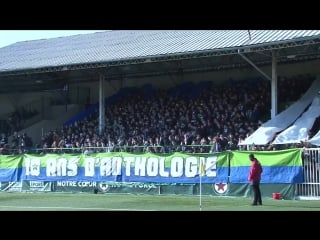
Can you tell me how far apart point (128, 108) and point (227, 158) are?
16.2 meters

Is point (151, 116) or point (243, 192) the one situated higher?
point (151, 116)

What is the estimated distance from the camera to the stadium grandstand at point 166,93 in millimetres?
29781

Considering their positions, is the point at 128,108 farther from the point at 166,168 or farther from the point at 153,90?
the point at 166,168

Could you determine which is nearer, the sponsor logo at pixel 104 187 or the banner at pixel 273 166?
the banner at pixel 273 166

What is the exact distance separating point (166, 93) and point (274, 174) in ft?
58.8

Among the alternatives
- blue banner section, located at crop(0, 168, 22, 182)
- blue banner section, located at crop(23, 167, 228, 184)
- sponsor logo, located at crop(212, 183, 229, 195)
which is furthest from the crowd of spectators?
blue banner section, located at crop(0, 168, 22, 182)

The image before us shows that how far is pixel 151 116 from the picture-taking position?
38.5 m

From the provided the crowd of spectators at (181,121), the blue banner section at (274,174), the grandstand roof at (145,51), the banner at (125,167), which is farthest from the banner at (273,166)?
the grandstand roof at (145,51)

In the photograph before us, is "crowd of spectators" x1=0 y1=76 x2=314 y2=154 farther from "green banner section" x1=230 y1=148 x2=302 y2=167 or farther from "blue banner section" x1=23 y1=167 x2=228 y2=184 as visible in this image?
"green banner section" x1=230 y1=148 x2=302 y2=167

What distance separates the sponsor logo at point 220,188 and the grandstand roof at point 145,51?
6977 mm

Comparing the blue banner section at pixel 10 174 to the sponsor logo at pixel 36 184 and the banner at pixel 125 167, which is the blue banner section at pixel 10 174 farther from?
the sponsor logo at pixel 36 184

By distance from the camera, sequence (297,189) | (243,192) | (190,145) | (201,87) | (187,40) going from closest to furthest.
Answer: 1. (297,189)
2. (243,192)
3. (190,145)
4. (187,40)
5. (201,87)

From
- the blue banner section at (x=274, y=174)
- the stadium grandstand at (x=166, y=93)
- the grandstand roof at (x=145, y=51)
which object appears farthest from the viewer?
the stadium grandstand at (x=166, y=93)
